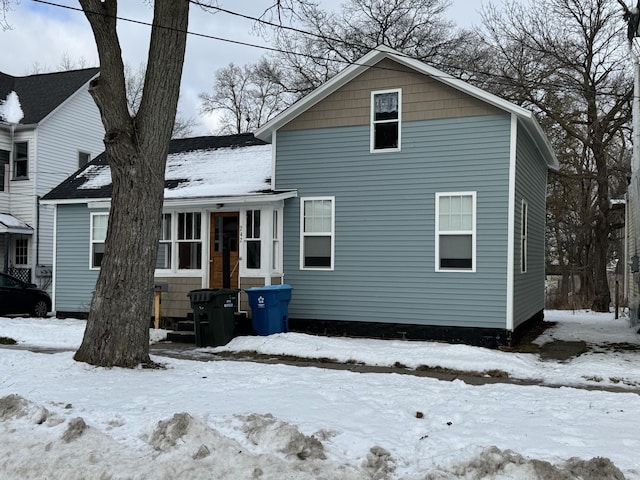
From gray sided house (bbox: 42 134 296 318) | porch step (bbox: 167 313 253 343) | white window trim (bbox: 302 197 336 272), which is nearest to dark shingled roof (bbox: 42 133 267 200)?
gray sided house (bbox: 42 134 296 318)

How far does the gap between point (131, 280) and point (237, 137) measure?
31.1ft

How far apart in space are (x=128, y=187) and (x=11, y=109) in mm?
18443

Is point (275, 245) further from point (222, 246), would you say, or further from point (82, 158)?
point (82, 158)

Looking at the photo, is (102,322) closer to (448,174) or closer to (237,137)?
(448,174)

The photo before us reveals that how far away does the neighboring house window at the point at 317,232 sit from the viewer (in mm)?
12859

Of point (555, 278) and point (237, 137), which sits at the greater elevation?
point (237, 137)

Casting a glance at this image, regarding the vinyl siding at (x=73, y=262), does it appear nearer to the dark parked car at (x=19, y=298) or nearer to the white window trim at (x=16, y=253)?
the dark parked car at (x=19, y=298)

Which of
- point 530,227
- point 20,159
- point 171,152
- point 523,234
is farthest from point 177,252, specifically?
point 20,159

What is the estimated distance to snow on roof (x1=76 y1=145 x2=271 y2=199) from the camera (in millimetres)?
13656

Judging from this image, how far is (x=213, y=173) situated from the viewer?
15.0m

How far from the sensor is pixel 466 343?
11.5 metres

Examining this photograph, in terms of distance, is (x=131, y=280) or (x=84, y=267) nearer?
(x=131, y=280)

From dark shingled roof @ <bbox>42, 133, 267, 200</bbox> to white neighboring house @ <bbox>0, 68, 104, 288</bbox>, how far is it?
6094 mm

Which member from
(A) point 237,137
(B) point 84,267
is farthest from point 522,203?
(B) point 84,267
